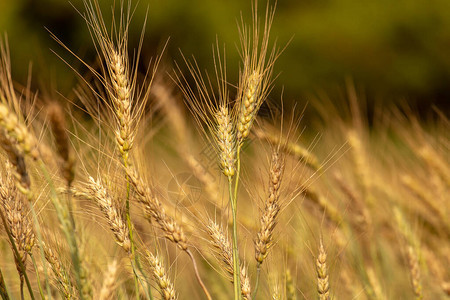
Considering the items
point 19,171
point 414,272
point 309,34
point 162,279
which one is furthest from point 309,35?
point 19,171

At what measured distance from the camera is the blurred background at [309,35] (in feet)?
23.4

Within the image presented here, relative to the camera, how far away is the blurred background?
23.4 ft

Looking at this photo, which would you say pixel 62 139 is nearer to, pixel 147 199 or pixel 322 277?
pixel 147 199

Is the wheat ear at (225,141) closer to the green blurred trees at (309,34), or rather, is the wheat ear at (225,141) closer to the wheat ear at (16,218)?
the wheat ear at (16,218)

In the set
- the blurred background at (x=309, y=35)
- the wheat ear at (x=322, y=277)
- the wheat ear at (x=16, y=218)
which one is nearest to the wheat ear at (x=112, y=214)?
the wheat ear at (x=16, y=218)

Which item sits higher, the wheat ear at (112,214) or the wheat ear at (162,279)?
the wheat ear at (112,214)

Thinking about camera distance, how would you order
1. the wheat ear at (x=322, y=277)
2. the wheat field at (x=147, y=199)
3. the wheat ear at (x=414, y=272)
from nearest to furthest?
1. the wheat field at (x=147, y=199)
2. the wheat ear at (x=322, y=277)
3. the wheat ear at (x=414, y=272)

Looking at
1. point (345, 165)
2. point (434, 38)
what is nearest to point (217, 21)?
point (434, 38)

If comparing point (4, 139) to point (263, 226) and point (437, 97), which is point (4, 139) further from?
point (437, 97)

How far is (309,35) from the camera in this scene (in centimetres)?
729

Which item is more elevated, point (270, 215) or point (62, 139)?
point (62, 139)

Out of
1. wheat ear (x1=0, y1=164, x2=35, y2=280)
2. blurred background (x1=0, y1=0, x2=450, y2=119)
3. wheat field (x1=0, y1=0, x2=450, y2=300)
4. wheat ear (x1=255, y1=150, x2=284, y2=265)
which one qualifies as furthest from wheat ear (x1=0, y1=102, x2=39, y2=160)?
blurred background (x1=0, y1=0, x2=450, y2=119)

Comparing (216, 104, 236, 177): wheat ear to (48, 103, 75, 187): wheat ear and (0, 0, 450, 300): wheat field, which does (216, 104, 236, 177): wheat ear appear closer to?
(0, 0, 450, 300): wheat field

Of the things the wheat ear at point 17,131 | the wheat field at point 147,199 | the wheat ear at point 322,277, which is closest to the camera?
the wheat ear at point 17,131
